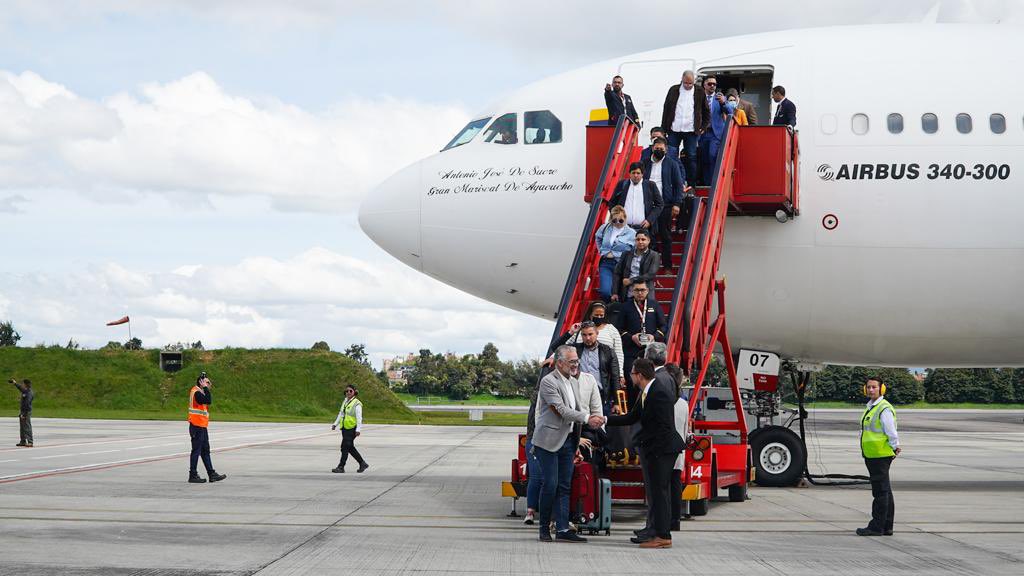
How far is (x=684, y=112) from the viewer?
15156 millimetres

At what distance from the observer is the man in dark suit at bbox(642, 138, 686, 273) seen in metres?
14.0

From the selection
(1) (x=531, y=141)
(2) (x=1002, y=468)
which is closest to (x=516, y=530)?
(1) (x=531, y=141)

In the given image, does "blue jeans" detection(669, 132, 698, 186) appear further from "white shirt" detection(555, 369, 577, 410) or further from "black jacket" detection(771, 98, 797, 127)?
"white shirt" detection(555, 369, 577, 410)

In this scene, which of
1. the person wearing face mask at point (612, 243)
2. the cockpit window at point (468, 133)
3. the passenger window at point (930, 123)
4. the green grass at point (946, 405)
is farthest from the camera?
the green grass at point (946, 405)

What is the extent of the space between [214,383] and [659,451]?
48.0 m

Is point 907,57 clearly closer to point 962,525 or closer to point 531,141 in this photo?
point 531,141

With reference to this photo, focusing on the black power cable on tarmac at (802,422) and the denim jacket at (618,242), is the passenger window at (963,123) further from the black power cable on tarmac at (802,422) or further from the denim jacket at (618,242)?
the denim jacket at (618,242)

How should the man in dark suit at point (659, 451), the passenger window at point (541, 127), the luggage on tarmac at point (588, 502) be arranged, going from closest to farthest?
1. the man in dark suit at point (659, 451)
2. the luggage on tarmac at point (588, 502)
3. the passenger window at point (541, 127)

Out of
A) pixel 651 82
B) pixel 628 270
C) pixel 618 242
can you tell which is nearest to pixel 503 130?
pixel 651 82

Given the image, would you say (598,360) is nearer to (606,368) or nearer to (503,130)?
(606,368)

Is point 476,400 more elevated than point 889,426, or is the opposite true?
point 476,400

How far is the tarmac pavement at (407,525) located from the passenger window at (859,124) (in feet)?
17.0

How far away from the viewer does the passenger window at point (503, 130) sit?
1708 centimetres

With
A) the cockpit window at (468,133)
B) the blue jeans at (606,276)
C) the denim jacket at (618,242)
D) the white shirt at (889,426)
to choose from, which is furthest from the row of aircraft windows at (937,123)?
the cockpit window at (468,133)
